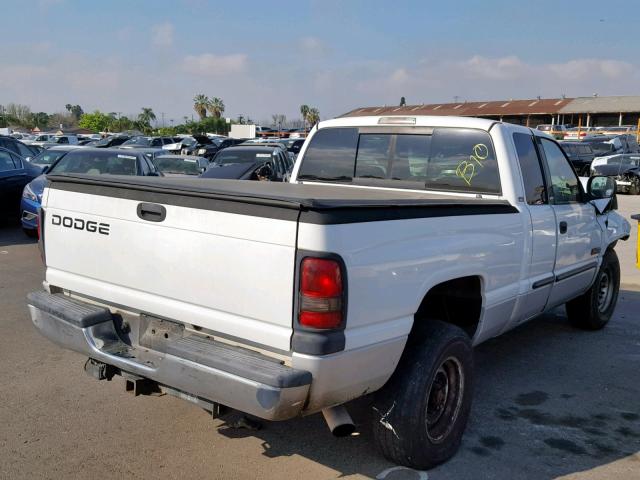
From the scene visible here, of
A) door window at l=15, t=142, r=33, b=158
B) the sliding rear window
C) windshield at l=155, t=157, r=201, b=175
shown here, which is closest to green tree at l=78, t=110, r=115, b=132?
door window at l=15, t=142, r=33, b=158

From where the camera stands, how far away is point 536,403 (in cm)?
474

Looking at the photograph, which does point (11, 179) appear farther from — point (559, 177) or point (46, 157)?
point (559, 177)

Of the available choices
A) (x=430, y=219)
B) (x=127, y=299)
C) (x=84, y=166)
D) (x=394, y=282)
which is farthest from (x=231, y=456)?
(x=84, y=166)

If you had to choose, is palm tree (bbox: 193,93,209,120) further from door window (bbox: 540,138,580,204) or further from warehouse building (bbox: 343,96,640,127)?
door window (bbox: 540,138,580,204)

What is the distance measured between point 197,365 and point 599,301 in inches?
195

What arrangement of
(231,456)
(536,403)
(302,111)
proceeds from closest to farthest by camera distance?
(231,456), (536,403), (302,111)

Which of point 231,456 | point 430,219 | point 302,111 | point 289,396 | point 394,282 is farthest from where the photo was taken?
point 302,111

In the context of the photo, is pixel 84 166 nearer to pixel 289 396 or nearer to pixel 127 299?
pixel 127 299

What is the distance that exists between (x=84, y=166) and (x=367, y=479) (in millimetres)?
9350

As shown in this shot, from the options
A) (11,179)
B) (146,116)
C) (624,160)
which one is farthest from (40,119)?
(11,179)

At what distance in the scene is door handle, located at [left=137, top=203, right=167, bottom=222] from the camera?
3.34 m

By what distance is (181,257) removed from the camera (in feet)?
10.7

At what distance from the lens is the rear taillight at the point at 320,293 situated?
2.88 metres

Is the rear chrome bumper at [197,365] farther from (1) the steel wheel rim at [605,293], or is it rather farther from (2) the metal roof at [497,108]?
(2) the metal roof at [497,108]
